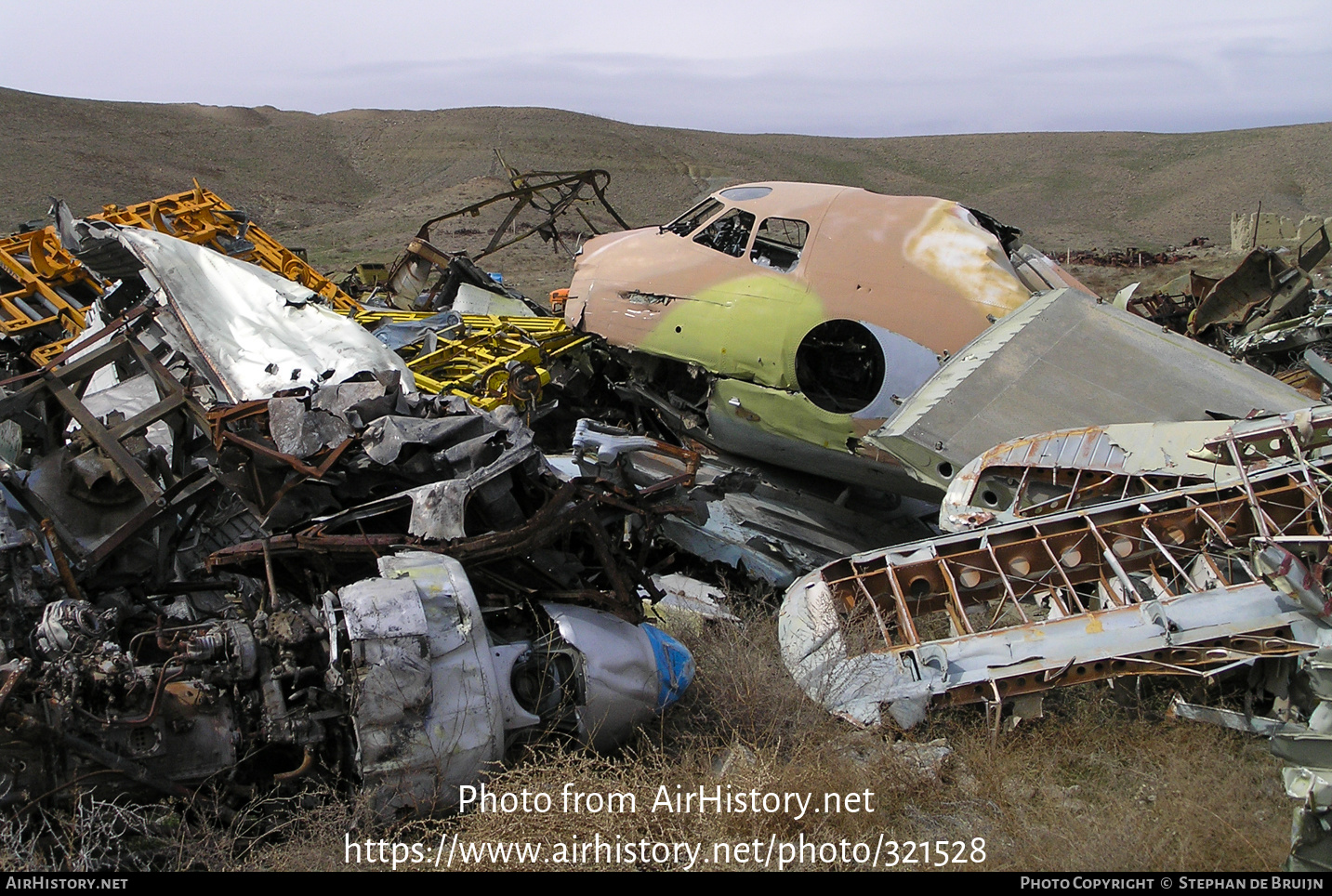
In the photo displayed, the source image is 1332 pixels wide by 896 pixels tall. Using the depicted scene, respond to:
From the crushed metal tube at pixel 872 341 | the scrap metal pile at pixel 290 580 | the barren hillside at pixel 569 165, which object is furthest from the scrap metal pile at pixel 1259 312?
the barren hillside at pixel 569 165

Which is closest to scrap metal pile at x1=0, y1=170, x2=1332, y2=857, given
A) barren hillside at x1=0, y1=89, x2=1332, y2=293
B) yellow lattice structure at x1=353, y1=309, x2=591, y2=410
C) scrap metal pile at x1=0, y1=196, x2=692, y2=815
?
scrap metal pile at x1=0, y1=196, x2=692, y2=815

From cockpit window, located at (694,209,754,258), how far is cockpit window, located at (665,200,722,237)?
0.17m

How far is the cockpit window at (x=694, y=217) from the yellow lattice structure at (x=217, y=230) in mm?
3850

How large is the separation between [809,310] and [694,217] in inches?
73.1

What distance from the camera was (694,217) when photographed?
8.75 metres

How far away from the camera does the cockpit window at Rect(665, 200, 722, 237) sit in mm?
8625

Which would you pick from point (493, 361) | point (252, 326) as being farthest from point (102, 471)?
point (493, 361)

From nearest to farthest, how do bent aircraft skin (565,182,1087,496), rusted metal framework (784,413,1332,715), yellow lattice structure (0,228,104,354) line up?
rusted metal framework (784,413,1332,715)
bent aircraft skin (565,182,1087,496)
yellow lattice structure (0,228,104,354)

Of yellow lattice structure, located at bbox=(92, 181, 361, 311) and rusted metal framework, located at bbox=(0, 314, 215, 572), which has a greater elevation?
yellow lattice structure, located at bbox=(92, 181, 361, 311)

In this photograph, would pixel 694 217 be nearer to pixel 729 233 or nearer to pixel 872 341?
pixel 729 233

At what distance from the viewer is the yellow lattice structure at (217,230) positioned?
1013 cm

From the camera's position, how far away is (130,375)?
24.0ft

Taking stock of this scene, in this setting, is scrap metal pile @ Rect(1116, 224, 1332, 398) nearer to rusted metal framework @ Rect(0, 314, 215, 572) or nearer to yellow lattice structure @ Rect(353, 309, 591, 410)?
yellow lattice structure @ Rect(353, 309, 591, 410)
